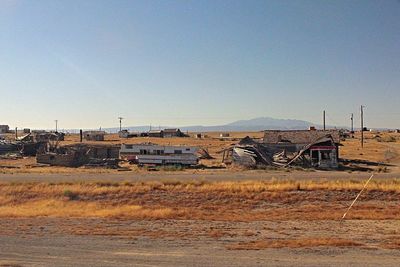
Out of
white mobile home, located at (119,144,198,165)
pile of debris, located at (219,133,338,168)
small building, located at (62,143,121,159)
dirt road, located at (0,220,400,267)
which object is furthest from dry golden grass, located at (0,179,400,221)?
small building, located at (62,143,121,159)

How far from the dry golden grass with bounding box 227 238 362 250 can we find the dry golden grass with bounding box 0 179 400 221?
820 cm

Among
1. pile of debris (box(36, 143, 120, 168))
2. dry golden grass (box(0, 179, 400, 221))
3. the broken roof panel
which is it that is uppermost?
the broken roof panel

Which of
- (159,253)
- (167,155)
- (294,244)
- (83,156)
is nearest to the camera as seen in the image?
(159,253)

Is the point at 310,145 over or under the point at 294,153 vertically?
over

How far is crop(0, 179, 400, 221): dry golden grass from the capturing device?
83.7ft

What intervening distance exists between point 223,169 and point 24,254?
3572 cm

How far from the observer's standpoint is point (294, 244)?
15.1 m

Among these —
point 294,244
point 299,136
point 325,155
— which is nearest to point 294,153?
point 325,155

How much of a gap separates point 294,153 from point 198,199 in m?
24.0

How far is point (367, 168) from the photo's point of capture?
159 feet

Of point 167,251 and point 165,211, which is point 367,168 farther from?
point 167,251

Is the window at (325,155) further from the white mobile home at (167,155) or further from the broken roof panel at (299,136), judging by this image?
the white mobile home at (167,155)

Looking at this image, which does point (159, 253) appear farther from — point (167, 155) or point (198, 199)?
point (167, 155)

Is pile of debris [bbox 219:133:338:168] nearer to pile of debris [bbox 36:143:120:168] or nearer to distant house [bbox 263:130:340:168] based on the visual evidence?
distant house [bbox 263:130:340:168]
